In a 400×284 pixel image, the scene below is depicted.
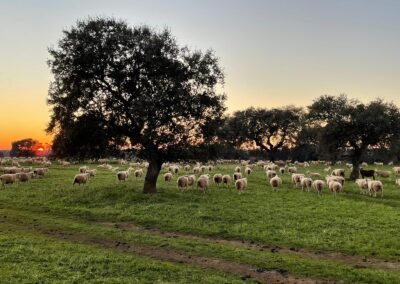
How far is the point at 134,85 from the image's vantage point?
34844 millimetres

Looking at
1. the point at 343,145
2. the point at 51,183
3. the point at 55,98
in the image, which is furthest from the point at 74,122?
the point at 343,145

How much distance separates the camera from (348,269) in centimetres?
1650

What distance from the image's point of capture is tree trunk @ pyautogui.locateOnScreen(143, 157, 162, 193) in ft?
113

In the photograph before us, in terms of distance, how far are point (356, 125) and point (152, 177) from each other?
96.5 feet

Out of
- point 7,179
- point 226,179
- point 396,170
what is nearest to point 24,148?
point 7,179

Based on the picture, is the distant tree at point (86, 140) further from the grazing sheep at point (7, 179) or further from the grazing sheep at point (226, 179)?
the grazing sheep at point (226, 179)

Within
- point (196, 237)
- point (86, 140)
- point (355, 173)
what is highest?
point (86, 140)

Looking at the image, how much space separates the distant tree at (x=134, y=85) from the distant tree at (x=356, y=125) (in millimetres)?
24372

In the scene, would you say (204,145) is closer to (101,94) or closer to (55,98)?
(101,94)

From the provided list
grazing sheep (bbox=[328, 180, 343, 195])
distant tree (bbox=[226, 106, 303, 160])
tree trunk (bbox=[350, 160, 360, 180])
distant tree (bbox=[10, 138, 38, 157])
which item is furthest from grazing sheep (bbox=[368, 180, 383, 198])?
distant tree (bbox=[10, 138, 38, 157])

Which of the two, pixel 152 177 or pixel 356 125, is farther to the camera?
pixel 356 125

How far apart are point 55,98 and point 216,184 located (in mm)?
16912

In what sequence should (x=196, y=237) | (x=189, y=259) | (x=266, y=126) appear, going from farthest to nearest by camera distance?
(x=266, y=126)
(x=196, y=237)
(x=189, y=259)

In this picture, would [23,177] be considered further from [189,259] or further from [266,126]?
[266,126]
